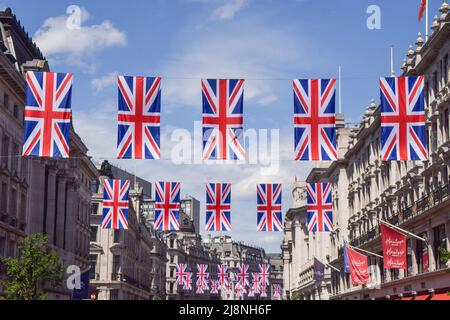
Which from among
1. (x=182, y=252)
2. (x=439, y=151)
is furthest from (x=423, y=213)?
(x=182, y=252)

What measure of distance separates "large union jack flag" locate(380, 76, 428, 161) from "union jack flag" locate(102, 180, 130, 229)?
24101mm

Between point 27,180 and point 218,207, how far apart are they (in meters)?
19.0

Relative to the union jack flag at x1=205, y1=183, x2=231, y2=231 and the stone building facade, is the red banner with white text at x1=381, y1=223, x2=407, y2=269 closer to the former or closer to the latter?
the union jack flag at x1=205, y1=183, x2=231, y2=231

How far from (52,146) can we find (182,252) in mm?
144102

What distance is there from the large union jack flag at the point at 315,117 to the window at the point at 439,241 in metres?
18.7

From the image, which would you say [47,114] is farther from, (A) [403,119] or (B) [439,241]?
(B) [439,241]

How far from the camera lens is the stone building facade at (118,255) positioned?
9519 cm

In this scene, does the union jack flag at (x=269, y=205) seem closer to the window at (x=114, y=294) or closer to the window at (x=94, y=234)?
the window at (x=114, y=294)

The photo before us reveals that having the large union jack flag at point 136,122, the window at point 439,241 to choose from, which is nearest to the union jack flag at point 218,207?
the window at point 439,241

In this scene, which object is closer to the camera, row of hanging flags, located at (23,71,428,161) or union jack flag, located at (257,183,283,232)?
row of hanging flags, located at (23,71,428,161)

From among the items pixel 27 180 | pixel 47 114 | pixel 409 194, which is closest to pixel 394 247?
pixel 409 194

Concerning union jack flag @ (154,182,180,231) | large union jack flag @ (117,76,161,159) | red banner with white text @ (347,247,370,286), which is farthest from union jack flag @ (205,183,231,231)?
large union jack flag @ (117,76,161,159)

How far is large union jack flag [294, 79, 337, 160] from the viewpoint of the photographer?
27078 millimetres
